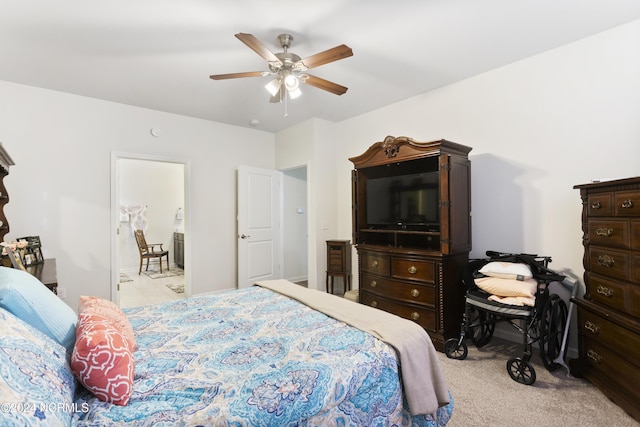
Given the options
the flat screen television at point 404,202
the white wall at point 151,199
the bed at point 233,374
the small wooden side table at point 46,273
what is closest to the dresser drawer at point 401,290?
the flat screen television at point 404,202

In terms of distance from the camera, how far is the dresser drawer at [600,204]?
6.60ft

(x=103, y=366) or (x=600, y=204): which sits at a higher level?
(x=600, y=204)

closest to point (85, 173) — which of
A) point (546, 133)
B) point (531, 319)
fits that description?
point (531, 319)

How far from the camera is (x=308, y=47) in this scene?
8.61 ft

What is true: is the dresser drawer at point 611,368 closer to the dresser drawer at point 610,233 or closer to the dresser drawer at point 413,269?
the dresser drawer at point 610,233

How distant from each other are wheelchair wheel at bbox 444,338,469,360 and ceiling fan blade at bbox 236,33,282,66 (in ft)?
9.07

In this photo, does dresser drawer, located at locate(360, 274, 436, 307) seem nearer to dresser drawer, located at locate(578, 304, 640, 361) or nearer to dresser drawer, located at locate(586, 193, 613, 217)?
dresser drawer, located at locate(578, 304, 640, 361)

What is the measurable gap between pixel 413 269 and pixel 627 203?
1573 millimetres

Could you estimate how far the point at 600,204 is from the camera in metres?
2.07

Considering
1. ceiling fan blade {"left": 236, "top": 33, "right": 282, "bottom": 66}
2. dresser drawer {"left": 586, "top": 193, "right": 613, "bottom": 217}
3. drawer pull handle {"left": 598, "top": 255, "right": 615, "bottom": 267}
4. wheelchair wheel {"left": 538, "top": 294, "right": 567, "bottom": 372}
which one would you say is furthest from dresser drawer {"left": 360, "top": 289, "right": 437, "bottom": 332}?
ceiling fan blade {"left": 236, "top": 33, "right": 282, "bottom": 66}

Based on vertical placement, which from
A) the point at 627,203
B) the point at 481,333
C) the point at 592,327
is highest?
the point at 627,203

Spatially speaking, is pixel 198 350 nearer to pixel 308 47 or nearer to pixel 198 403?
pixel 198 403

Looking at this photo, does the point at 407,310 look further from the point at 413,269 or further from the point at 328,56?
the point at 328,56

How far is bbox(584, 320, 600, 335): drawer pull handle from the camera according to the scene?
209cm
